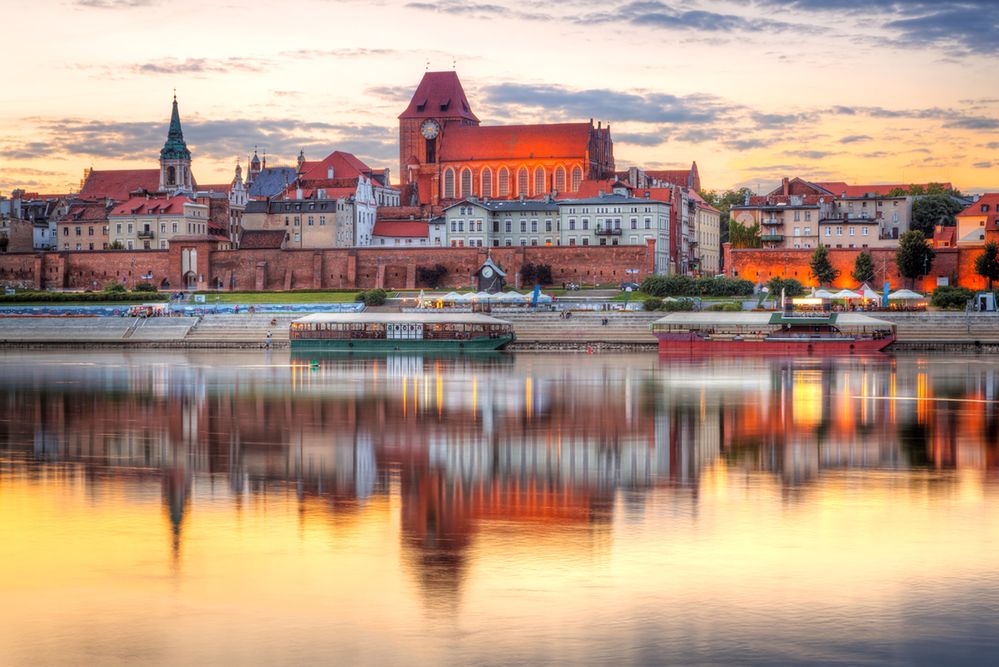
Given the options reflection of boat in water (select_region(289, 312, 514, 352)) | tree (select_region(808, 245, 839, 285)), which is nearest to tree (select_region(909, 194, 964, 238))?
tree (select_region(808, 245, 839, 285))

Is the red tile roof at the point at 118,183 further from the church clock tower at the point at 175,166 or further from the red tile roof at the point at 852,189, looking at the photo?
the red tile roof at the point at 852,189

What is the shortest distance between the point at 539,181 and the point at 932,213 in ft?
95.3

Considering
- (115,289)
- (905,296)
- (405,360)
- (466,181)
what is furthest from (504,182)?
(405,360)

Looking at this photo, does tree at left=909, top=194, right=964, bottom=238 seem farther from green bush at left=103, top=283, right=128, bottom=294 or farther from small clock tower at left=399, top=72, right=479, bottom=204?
green bush at left=103, top=283, right=128, bottom=294

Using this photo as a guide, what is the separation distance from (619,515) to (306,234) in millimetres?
76460

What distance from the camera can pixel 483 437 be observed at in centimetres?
2103

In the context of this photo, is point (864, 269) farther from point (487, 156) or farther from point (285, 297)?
point (487, 156)

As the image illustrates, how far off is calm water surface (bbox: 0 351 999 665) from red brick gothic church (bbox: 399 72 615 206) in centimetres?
7811

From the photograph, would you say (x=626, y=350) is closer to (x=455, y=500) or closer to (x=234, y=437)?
(x=234, y=437)

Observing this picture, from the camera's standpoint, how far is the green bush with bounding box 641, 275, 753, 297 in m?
71.2

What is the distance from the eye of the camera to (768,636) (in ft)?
31.2

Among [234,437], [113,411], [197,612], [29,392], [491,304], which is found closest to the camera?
[197,612]

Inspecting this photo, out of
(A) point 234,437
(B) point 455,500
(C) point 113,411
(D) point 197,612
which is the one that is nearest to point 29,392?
(C) point 113,411

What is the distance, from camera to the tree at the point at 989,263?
71500mm
